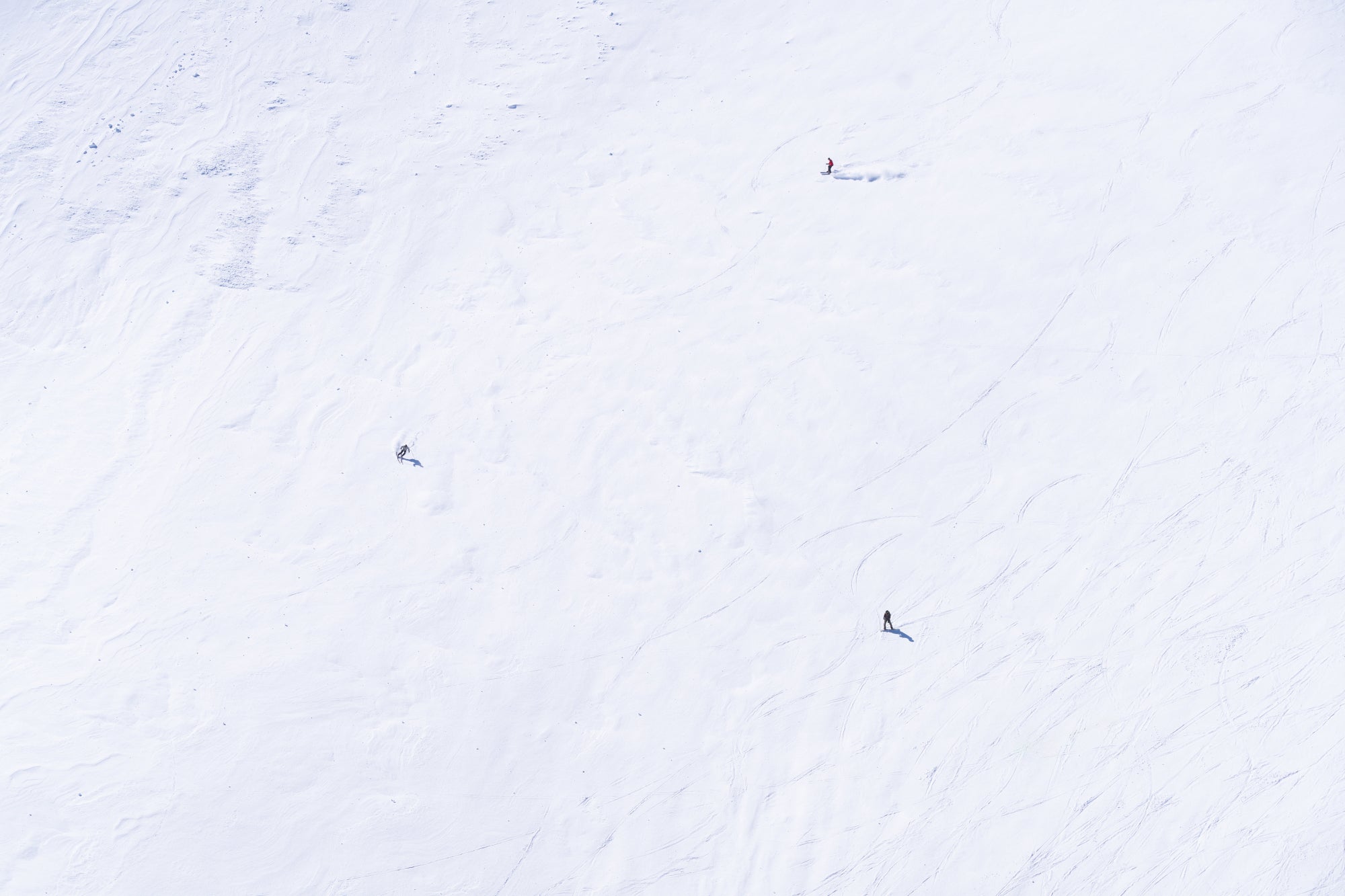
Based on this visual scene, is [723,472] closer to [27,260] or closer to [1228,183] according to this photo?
[1228,183]

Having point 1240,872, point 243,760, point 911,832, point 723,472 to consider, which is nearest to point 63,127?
point 243,760

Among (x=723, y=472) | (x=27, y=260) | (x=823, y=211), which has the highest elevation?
(x=27, y=260)

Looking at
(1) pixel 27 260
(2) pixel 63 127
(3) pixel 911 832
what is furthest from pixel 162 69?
(3) pixel 911 832

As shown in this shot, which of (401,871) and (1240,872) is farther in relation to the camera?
(401,871)

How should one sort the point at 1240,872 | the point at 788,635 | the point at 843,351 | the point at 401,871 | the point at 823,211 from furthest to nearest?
the point at 823,211 → the point at 843,351 → the point at 788,635 → the point at 401,871 → the point at 1240,872

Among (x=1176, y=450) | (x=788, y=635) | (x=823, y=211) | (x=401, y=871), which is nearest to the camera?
(x=401, y=871)

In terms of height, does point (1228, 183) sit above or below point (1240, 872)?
above
